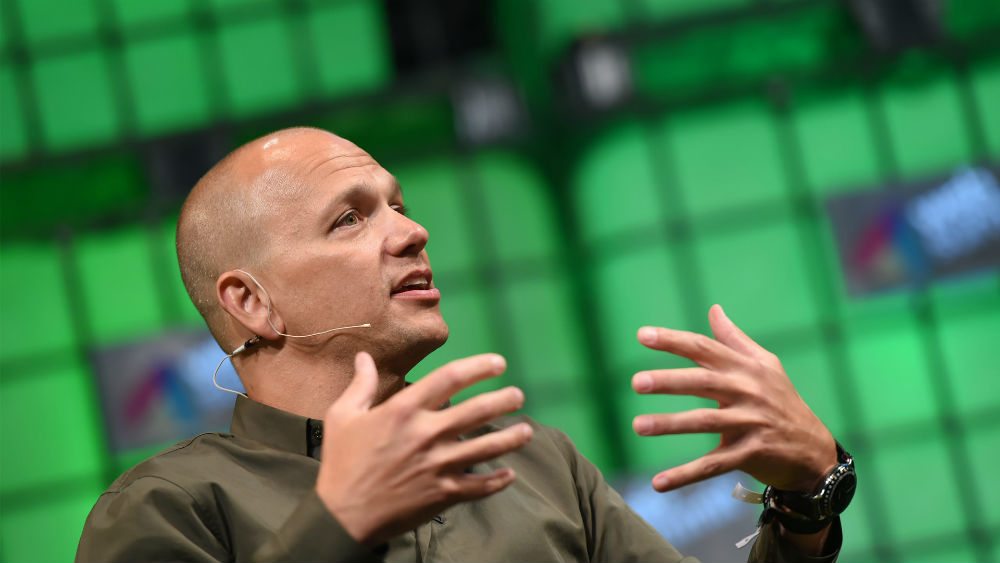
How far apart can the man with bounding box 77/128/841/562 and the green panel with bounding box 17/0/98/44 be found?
5178mm

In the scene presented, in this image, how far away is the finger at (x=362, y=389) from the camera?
5.49ft

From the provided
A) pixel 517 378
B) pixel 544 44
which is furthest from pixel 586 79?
pixel 517 378

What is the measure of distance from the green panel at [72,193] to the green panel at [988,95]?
5009 mm

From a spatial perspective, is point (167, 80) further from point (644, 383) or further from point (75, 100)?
point (644, 383)

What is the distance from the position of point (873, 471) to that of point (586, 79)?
2.80 metres

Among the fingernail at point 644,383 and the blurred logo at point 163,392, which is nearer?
the fingernail at point 644,383

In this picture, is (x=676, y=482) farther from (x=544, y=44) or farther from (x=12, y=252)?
(x=12, y=252)

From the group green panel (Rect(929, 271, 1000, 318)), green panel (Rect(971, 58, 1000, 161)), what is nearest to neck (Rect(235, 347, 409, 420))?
green panel (Rect(929, 271, 1000, 318))

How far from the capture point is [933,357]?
665 cm

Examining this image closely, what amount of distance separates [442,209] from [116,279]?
2003 mm

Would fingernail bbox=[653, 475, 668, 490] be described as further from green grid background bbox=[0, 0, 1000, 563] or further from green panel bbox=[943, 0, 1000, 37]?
green panel bbox=[943, 0, 1000, 37]

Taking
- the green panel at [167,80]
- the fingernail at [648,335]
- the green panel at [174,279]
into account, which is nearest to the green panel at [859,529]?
the green panel at [174,279]

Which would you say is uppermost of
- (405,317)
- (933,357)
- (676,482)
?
(405,317)

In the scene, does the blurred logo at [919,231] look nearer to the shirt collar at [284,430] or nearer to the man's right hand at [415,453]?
the shirt collar at [284,430]
